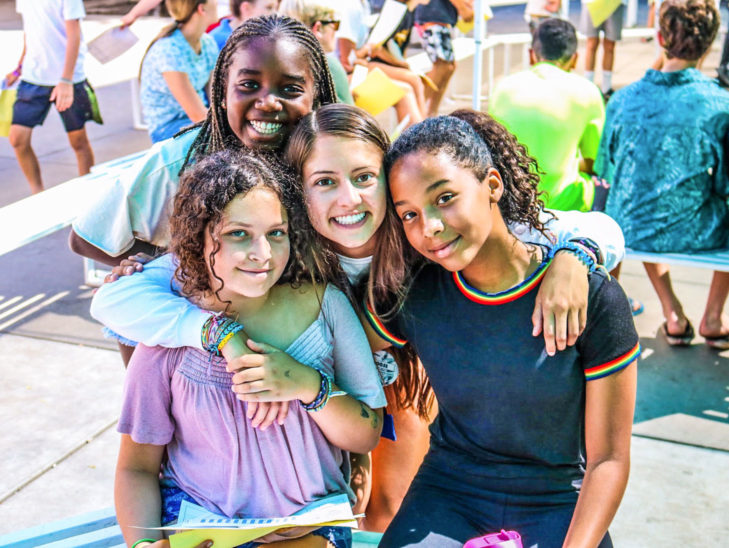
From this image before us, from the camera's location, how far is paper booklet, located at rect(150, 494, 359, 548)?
5.94 ft

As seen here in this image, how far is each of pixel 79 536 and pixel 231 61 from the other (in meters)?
1.36

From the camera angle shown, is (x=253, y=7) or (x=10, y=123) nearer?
(x=253, y=7)

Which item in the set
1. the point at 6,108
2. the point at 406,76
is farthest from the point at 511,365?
the point at 6,108

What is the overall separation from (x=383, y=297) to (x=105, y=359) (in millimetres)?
Answer: 2536

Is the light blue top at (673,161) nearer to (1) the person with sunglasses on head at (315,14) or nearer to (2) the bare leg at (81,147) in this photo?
(1) the person with sunglasses on head at (315,14)

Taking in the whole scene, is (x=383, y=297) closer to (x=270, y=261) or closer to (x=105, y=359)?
(x=270, y=261)

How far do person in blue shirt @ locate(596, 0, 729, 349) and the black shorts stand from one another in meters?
3.62

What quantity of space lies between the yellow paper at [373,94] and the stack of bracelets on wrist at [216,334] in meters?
2.62

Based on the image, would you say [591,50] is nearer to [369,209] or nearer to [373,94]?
[373,94]

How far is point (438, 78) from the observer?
759 cm

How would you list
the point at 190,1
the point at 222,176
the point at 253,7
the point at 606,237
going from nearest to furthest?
1. the point at 222,176
2. the point at 606,237
3. the point at 190,1
4. the point at 253,7

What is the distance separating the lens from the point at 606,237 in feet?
7.16

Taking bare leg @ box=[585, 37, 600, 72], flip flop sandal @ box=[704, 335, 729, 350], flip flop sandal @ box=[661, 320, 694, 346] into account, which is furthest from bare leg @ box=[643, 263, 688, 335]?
bare leg @ box=[585, 37, 600, 72]

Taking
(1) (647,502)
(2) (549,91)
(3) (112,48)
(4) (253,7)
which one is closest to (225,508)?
(1) (647,502)
